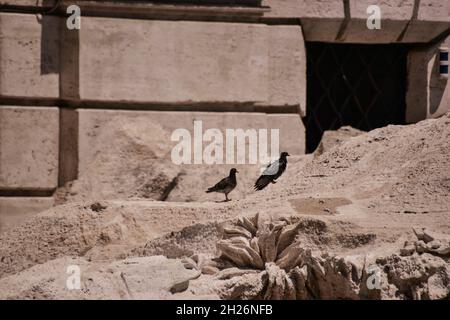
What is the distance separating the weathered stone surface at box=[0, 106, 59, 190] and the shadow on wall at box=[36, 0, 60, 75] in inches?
16.8

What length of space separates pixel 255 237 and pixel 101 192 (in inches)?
134

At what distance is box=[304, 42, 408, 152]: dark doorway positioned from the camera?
13.4 meters

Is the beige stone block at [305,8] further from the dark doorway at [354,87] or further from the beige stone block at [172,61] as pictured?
the dark doorway at [354,87]

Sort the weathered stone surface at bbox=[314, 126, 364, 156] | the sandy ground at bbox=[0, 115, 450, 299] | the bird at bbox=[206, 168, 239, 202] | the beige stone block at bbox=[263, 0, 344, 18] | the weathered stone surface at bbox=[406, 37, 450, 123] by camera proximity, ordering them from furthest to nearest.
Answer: the weathered stone surface at bbox=[406, 37, 450, 123] → the beige stone block at bbox=[263, 0, 344, 18] → the weathered stone surface at bbox=[314, 126, 364, 156] → the bird at bbox=[206, 168, 239, 202] → the sandy ground at bbox=[0, 115, 450, 299]

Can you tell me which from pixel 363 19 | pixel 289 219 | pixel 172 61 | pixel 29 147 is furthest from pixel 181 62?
pixel 289 219

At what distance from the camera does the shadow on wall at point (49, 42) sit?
1212cm

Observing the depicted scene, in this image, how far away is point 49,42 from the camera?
39.9 ft

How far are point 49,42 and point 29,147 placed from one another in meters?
1.08

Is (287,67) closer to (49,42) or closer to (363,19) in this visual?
(363,19)

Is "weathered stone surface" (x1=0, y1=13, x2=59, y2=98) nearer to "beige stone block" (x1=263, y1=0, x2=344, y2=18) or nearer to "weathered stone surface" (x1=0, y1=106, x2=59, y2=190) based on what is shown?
"weathered stone surface" (x1=0, y1=106, x2=59, y2=190)

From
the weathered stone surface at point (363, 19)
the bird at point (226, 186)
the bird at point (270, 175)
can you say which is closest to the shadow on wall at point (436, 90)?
the weathered stone surface at point (363, 19)

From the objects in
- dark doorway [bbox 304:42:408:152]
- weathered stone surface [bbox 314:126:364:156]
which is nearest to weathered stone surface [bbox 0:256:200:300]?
weathered stone surface [bbox 314:126:364:156]

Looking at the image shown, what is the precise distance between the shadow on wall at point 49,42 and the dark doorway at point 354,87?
2.90m

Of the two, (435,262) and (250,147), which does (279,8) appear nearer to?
(250,147)
